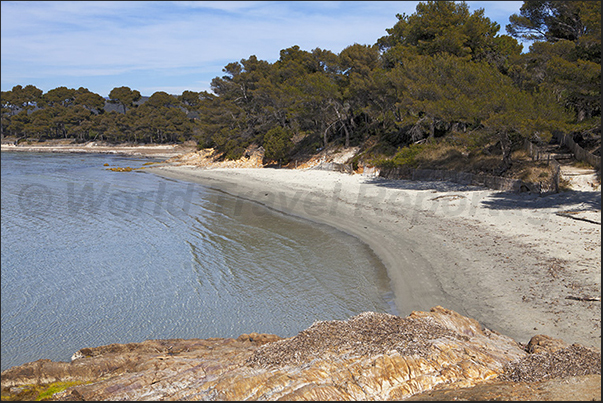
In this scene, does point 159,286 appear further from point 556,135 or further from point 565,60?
point 556,135

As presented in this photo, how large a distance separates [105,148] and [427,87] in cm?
8093

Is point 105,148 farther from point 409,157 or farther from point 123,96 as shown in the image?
point 409,157

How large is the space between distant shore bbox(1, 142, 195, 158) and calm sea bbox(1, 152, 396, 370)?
59580 mm

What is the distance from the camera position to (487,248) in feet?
43.6

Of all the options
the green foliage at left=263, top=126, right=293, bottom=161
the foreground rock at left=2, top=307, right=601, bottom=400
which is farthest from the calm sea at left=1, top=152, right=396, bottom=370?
the green foliage at left=263, top=126, right=293, bottom=161

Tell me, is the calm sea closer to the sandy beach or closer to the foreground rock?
the sandy beach

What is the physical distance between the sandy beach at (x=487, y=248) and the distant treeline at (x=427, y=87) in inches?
177

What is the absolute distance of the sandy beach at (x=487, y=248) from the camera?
8945 millimetres

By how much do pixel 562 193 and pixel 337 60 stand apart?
29760mm

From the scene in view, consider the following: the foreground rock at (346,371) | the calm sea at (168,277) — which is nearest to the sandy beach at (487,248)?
the calm sea at (168,277)

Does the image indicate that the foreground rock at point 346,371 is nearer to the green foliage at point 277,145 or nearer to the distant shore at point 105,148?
the green foliage at point 277,145

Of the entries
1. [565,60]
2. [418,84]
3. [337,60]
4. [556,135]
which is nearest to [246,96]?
[337,60]

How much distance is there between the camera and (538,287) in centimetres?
1000

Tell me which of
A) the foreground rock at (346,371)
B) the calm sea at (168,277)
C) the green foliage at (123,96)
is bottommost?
the calm sea at (168,277)
